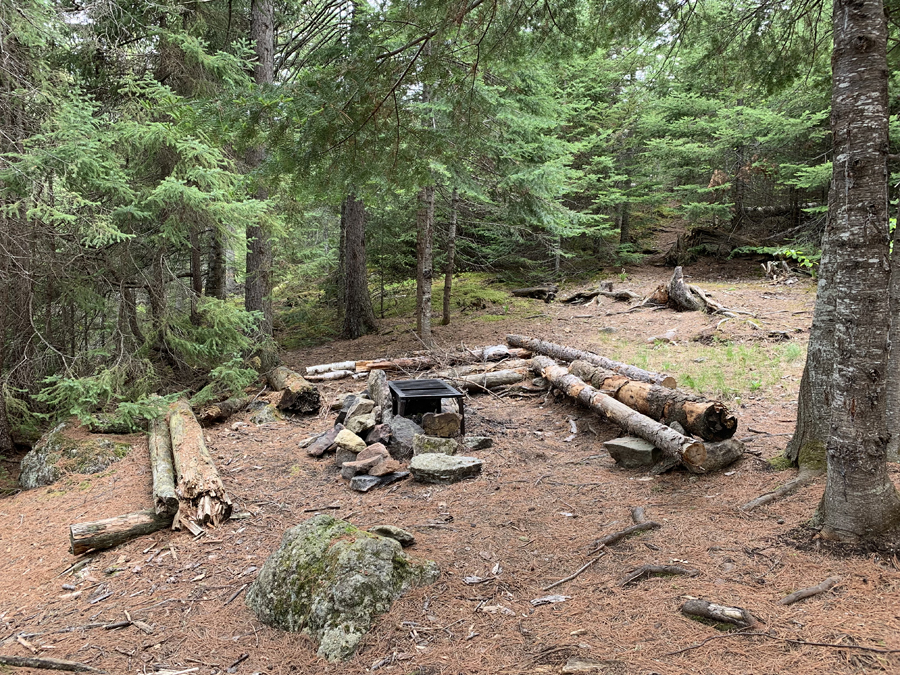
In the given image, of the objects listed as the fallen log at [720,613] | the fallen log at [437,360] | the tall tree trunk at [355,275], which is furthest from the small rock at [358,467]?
the tall tree trunk at [355,275]

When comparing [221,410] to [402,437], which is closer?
[402,437]

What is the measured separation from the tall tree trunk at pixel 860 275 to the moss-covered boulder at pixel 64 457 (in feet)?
26.3

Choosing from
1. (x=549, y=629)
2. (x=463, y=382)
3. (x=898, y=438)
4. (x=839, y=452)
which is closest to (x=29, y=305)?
(x=463, y=382)

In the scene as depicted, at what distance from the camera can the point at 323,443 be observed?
6.84 metres

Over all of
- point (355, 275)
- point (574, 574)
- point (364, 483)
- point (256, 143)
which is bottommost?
point (364, 483)

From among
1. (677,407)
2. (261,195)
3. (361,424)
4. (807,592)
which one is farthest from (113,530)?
(261,195)

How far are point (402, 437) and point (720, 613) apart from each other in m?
4.29

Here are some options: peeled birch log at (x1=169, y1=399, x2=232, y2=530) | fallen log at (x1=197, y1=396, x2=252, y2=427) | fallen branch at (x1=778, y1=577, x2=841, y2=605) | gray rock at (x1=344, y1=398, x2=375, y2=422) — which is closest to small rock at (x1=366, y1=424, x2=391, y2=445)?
gray rock at (x1=344, y1=398, x2=375, y2=422)

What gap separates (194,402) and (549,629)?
715cm

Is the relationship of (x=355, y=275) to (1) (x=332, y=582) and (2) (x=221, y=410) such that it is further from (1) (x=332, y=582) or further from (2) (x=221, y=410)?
(1) (x=332, y=582)

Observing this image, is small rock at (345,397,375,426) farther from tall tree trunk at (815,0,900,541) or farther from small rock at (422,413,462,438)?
tall tree trunk at (815,0,900,541)

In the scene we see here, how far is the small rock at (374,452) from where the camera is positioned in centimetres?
605

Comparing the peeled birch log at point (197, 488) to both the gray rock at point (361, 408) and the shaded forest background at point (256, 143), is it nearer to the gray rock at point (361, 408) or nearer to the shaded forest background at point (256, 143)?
the shaded forest background at point (256, 143)

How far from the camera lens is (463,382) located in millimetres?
9172
